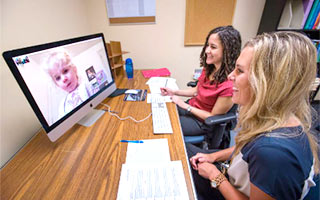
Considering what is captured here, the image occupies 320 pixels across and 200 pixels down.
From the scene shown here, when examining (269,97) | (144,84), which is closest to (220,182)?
(269,97)

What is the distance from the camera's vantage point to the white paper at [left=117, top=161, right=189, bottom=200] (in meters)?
0.54

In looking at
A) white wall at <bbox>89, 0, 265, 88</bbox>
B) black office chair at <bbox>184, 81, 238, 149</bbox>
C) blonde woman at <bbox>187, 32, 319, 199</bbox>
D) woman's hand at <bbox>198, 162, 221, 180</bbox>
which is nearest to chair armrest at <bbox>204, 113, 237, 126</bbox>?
black office chair at <bbox>184, 81, 238, 149</bbox>

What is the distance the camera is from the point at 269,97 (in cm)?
51

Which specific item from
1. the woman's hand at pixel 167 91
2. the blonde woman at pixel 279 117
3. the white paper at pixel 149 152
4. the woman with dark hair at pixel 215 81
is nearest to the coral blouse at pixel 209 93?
the woman with dark hair at pixel 215 81

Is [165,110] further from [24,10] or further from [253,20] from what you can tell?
[253,20]

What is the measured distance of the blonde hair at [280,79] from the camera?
1.52 ft

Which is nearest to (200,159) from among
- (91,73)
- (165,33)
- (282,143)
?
(282,143)

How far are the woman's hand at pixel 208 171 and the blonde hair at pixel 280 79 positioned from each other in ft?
0.92

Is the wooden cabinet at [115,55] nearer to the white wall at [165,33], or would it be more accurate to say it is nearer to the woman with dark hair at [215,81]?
the white wall at [165,33]

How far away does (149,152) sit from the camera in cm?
72

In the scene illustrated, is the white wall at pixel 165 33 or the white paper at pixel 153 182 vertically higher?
the white wall at pixel 165 33

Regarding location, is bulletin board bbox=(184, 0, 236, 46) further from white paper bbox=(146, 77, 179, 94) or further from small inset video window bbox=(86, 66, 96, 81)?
small inset video window bbox=(86, 66, 96, 81)

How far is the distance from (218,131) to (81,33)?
5.80 feet

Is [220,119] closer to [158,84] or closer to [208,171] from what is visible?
[208,171]
